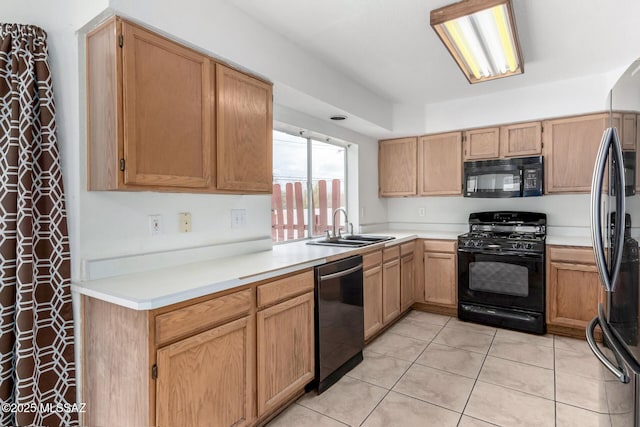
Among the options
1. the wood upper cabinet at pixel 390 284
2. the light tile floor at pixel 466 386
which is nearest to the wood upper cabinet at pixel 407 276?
the wood upper cabinet at pixel 390 284

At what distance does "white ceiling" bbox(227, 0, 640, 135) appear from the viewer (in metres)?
2.06

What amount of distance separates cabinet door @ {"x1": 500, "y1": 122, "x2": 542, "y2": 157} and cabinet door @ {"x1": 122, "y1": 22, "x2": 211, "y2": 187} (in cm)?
308

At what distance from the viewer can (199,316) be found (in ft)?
4.96

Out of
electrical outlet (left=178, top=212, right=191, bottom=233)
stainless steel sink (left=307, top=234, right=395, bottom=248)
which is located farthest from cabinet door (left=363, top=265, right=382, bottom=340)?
electrical outlet (left=178, top=212, right=191, bottom=233)

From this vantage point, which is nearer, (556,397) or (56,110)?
(56,110)

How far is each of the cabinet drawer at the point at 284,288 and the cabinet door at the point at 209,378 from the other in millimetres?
135

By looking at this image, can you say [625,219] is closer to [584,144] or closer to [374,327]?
[374,327]

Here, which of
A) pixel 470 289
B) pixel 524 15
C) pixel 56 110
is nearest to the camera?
pixel 56 110

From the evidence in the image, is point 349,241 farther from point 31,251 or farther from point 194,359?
point 31,251

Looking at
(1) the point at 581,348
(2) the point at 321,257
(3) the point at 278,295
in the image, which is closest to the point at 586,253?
(1) the point at 581,348

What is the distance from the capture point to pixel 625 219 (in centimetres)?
130

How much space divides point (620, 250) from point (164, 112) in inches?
80.6

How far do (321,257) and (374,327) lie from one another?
1120 mm

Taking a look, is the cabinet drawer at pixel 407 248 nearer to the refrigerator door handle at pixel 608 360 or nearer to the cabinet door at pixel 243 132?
the cabinet door at pixel 243 132
